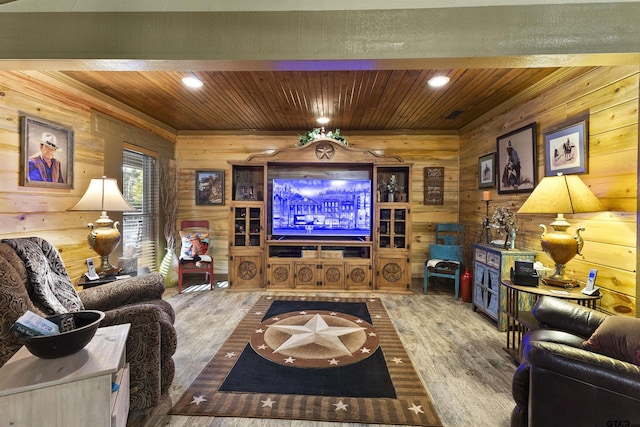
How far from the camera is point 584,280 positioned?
2.42m

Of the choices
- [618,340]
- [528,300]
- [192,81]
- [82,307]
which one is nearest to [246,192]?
[192,81]

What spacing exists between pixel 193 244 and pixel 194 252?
0.12m

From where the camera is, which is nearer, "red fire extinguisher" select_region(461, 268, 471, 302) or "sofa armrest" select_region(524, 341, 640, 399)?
A: "sofa armrest" select_region(524, 341, 640, 399)

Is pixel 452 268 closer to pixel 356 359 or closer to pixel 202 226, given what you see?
pixel 356 359

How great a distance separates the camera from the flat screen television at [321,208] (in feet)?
14.7

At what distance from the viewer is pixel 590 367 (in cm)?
126

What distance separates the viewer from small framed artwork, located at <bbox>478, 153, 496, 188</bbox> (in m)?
3.75

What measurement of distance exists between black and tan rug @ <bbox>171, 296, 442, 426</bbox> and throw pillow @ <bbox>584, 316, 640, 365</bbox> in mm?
978

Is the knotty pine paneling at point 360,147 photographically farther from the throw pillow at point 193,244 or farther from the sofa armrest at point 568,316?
the sofa armrest at point 568,316

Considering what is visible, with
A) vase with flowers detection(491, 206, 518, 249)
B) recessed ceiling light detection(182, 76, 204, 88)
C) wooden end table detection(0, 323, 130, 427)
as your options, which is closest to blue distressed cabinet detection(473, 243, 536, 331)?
vase with flowers detection(491, 206, 518, 249)

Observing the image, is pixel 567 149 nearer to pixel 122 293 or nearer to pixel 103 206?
pixel 122 293

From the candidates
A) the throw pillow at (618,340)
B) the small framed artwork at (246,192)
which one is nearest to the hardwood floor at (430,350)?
the throw pillow at (618,340)

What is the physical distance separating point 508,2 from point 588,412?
2.14 metres

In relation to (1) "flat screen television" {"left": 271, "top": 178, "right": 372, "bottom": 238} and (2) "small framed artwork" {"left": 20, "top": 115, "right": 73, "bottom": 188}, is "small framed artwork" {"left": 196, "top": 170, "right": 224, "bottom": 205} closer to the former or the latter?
(1) "flat screen television" {"left": 271, "top": 178, "right": 372, "bottom": 238}
